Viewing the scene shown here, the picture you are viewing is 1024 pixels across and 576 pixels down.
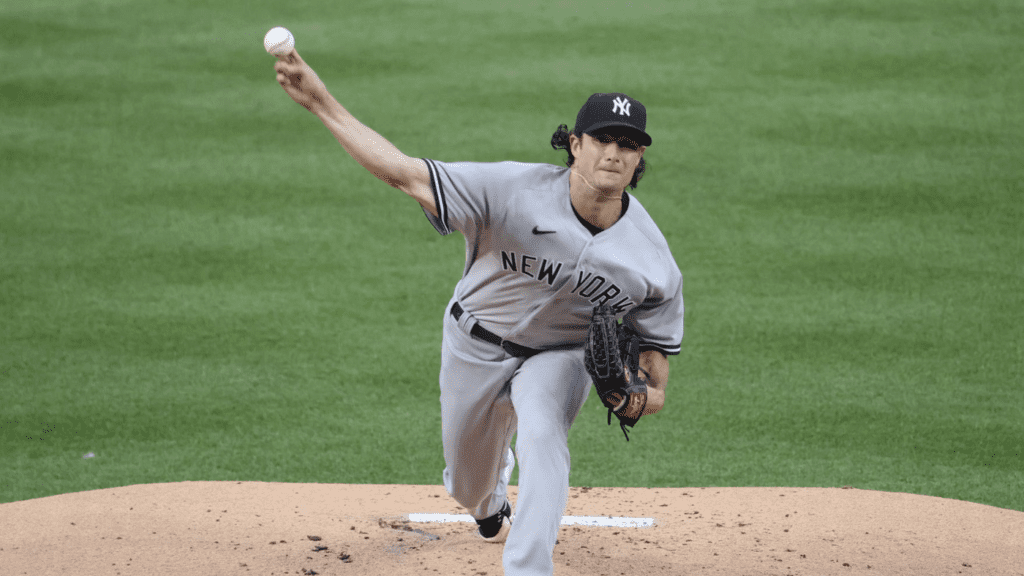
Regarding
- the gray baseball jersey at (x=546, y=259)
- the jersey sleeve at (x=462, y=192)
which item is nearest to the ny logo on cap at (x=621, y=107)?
the gray baseball jersey at (x=546, y=259)

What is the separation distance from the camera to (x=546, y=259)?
11.4ft

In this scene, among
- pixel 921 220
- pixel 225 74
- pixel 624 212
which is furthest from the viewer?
pixel 225 74

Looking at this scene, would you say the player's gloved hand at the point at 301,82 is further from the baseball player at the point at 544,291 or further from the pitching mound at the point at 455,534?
the pitching mound at the point at 455,534

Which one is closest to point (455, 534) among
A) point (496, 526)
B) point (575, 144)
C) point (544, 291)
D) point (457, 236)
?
point (496, 526)

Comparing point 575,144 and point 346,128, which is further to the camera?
point 575,144

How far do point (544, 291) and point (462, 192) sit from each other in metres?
0.46

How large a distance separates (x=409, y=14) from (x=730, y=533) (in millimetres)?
10949

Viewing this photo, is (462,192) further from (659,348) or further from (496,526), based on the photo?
(496,526)

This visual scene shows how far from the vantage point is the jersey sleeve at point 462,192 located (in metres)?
3.31

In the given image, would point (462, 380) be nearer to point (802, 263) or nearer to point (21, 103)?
point (802, 263)

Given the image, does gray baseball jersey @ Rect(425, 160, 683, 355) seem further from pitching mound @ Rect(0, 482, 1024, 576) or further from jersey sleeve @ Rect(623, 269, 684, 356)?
pitching mound @ Rect(0, 482, 1024, 576)

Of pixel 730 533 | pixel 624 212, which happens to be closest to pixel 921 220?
pixel 730 533

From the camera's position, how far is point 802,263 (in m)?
8.16

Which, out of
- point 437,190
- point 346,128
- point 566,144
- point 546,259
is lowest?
point 546,259
